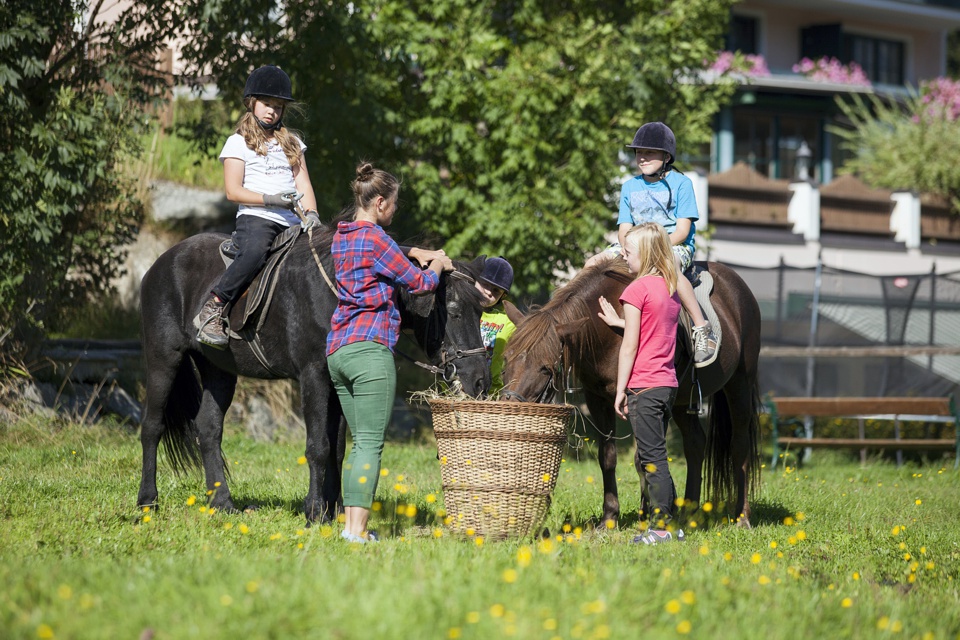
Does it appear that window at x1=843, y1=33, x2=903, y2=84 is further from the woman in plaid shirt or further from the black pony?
the woman in plaid shirt

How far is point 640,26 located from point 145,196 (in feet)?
24.4

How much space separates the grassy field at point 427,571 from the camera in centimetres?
337

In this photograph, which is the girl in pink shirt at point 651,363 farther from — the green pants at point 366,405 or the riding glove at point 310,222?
the riding glove at point 310,222

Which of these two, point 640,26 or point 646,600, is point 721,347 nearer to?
point 646,600

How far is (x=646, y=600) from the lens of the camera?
382 cm

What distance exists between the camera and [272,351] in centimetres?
615

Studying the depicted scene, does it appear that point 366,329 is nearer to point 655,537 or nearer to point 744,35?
point 655,537

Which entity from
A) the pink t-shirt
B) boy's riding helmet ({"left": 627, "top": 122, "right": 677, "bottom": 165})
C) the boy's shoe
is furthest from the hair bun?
boy's riding helmet ({"left": 627, "top": 122, "right": 677, "bottom": 165})

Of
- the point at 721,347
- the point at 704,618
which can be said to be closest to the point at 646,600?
the point at 704,618

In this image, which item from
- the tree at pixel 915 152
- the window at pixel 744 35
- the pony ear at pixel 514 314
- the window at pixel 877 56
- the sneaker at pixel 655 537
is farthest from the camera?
the window at pixel 877 56

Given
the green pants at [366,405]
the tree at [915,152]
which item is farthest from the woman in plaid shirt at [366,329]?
the tree at [915,152]

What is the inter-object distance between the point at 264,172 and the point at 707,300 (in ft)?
10.2

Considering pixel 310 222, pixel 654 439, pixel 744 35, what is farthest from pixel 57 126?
pixel 744 35

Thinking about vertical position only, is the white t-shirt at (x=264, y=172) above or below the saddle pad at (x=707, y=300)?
above
